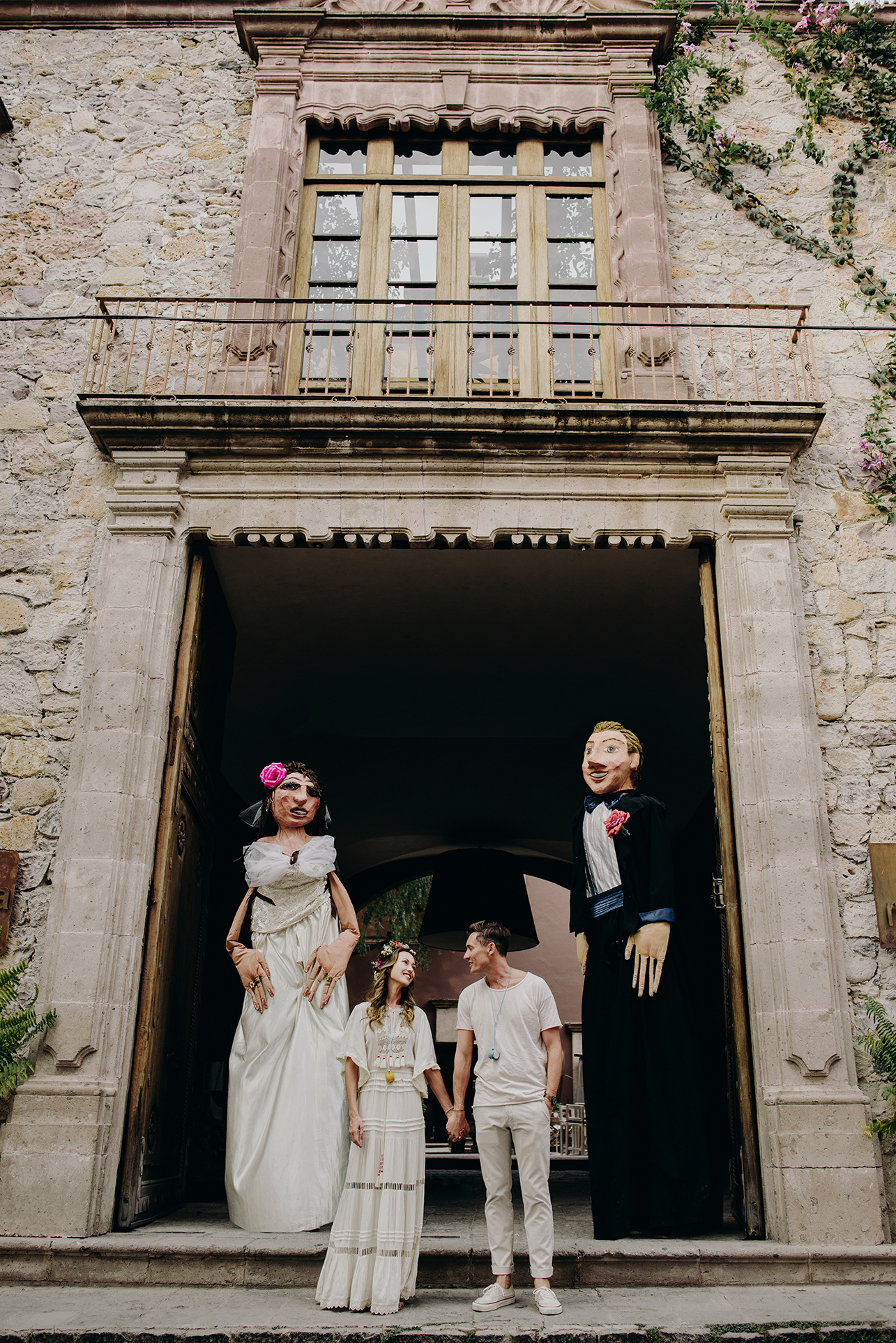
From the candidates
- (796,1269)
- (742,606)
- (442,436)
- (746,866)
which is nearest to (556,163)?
(442,436)

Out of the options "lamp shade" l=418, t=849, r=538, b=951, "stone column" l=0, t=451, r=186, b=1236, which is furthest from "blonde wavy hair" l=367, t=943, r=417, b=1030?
"lamp shade" l=418, t=849, r=538, b=951

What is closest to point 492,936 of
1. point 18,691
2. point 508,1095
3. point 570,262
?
point 508,1095

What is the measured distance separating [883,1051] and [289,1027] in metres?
2.94

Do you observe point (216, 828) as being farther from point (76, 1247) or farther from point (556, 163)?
point (556, 163)

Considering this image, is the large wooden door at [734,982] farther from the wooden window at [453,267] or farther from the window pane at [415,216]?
the window pane at [415,216]

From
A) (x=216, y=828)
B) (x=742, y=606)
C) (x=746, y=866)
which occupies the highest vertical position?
(x=742, y=606)

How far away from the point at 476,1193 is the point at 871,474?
5555 millimetres

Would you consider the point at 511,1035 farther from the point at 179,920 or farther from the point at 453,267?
the point at 453,267

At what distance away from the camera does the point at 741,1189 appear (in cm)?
524

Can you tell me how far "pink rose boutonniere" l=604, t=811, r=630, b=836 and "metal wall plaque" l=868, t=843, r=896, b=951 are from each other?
1358 mm

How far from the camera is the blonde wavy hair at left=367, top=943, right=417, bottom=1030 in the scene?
454 centimetres

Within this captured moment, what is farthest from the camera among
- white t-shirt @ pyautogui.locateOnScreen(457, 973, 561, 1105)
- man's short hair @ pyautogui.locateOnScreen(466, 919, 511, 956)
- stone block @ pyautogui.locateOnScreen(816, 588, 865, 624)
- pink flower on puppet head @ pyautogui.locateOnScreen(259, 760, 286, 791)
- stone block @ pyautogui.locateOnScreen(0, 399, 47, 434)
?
stone block @ pyautogui.locateOnScreen(0, 399, 47, 434)

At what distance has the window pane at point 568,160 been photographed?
25.7ft

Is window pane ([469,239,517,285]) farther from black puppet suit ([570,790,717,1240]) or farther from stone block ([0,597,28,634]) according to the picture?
black puppet suit ([570,790,717,1240])
